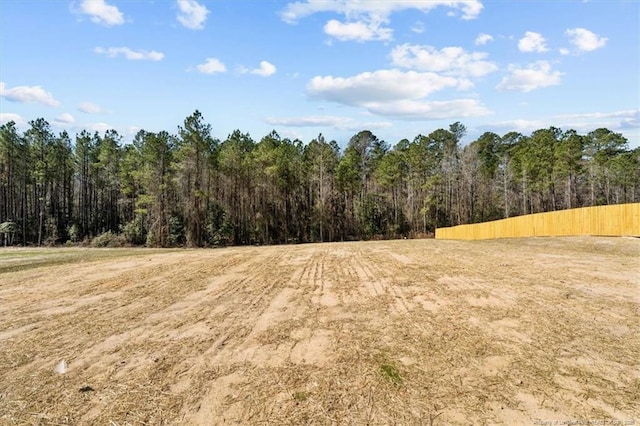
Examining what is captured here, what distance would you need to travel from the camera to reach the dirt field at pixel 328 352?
3.23 metres

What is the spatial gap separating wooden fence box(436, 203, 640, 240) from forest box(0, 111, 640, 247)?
2168 cm

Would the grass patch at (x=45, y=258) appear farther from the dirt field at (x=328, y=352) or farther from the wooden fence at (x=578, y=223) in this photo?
the wooden fence at (x=578, y=223)

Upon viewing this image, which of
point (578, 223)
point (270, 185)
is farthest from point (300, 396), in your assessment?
point (270, 185)

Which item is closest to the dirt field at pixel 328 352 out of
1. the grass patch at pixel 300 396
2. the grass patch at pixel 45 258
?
the grass patch at pixel 300 396

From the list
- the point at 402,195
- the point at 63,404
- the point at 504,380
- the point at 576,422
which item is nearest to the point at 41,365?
the point at 63,404

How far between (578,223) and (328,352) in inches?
784

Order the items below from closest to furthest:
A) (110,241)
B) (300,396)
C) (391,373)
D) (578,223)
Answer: (300,396), (391,373), (578,223), (110,241)

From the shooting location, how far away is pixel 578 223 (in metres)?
19.4

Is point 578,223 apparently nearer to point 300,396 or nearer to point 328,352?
point 328,352

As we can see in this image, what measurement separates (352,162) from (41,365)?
43.3 metres

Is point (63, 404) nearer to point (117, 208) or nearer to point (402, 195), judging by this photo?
point (402, 195)

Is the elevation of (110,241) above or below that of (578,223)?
below

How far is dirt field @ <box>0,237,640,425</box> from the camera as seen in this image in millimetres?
3227

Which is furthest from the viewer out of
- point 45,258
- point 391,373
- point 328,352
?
point 45,258
